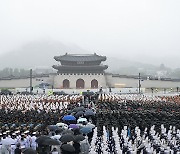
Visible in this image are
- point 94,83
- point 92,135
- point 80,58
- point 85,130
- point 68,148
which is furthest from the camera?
point 80,58

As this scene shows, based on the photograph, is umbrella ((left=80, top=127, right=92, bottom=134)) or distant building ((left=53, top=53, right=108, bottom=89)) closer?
umbrella ((left=80, top=127, right=92, bottom=134))

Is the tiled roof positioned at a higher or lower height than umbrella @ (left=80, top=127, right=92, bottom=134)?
higher

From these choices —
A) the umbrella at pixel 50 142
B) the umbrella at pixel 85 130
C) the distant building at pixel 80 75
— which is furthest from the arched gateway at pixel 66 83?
the umbrella at pixel 50 142

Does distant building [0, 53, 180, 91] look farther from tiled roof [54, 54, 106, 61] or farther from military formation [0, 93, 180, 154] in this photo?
military formation [0, 93, 180, 154]

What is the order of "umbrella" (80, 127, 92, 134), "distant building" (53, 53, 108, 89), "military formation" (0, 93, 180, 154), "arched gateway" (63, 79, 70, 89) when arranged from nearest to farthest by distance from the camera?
"military formation" (0, 93, 180, 154)
"umbrella" (80, 127, 92, 134)
"distant building" (53, 53, 108, 89)
"arched gateway" (63, 79, 70, 89)

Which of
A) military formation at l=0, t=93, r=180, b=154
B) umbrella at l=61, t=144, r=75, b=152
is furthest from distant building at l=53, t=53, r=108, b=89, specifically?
umbrella at l=61, t=144, r=75, b=152

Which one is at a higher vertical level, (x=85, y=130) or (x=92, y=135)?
(x=85, y=130)

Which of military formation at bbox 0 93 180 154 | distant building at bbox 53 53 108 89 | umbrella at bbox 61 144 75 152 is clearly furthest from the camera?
distant building at bbox 53 53 108 89

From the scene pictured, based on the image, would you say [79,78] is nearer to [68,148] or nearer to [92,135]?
[92,135]

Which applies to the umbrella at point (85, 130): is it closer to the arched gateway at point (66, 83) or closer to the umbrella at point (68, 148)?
the umbrella at point (68, 148)

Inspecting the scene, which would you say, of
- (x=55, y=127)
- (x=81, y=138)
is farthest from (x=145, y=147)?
(x=55, y=127)

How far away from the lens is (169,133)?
11156mm

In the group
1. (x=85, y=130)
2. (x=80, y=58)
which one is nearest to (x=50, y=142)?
(x=85, y=130)

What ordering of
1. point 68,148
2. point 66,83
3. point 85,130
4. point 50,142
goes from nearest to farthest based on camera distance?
point 68,148
point 50,142
point 85,130
point 66,83
